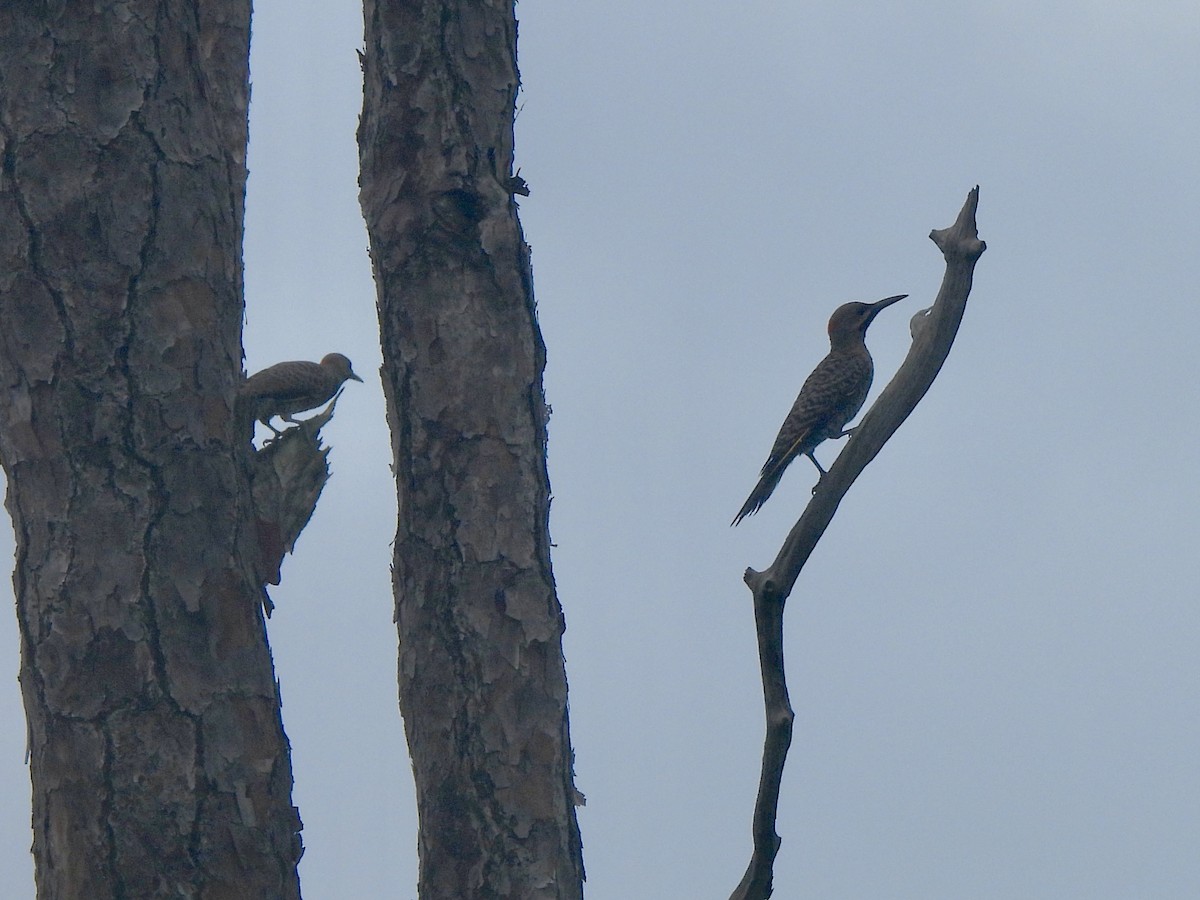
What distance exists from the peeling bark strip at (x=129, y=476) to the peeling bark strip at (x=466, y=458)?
1.04 meters

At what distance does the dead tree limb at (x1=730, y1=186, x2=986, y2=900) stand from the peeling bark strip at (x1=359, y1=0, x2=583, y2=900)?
2.41 feet

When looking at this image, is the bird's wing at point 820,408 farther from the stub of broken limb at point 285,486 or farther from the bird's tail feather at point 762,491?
the stub of broken limb at point 285,486

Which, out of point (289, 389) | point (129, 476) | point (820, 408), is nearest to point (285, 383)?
point (289, 389)

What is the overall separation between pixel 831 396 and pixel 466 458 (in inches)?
183

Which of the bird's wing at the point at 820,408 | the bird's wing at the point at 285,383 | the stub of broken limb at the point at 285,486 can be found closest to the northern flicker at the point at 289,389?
the bird's wing at the point at 285,383

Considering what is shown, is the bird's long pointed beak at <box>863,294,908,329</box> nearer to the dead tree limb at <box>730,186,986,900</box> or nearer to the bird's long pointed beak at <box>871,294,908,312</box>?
the bird's long pointed beak at <box>871,294,908,312</box>

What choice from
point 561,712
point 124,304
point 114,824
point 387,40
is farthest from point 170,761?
point 387,40

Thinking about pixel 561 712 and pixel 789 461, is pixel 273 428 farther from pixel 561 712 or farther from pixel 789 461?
pixel 561 712

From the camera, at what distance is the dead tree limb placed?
14.2 ft

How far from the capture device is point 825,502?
447cm

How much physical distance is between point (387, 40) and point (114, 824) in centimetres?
305

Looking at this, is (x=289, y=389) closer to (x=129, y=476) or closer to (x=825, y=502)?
(x=825, y=502)

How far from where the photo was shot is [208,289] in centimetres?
389

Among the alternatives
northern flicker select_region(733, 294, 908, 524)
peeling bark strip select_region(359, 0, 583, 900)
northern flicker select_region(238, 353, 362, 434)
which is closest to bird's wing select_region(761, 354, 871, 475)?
northern flicker select_region(733, 294, 908, 524)
